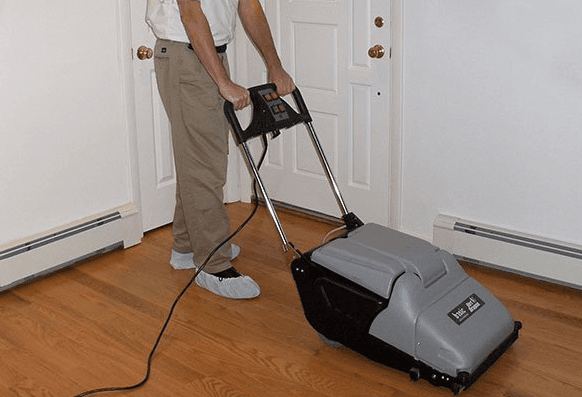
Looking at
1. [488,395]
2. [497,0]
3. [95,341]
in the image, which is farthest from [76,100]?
[488,395]

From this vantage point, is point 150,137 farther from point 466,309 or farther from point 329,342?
point 466,309

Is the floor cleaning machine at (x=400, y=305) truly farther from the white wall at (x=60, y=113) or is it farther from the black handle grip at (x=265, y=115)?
the white wall at (x=60, y=113)

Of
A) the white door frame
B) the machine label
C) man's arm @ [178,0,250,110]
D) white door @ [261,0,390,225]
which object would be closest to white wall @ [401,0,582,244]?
the white door frame

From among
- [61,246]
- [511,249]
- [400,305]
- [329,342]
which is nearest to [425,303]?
[400,305]

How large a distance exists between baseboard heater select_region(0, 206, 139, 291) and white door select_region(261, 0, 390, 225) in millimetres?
884

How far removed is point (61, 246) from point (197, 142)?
80 centimetres

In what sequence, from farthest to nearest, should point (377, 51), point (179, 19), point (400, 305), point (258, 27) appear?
point (377, 51) < point (258, 27) < point (179, 19) < point (400, 305)

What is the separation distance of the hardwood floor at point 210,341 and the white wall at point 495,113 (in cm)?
30

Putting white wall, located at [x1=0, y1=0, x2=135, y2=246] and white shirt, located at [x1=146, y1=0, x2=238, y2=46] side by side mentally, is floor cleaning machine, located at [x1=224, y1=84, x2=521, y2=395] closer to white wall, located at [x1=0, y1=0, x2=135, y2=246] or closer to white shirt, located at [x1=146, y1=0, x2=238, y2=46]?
white shirt, located at [x1=146, y1=0, x2=238, y2=46]

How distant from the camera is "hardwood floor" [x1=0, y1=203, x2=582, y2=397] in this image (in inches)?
103

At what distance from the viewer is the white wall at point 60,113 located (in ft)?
10.6

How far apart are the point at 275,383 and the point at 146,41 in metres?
1.76

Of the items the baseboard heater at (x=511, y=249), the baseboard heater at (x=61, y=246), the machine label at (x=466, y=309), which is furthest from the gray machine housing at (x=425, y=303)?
the baseboard heater at (x=61, y=246)

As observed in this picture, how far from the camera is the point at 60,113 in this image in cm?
341
